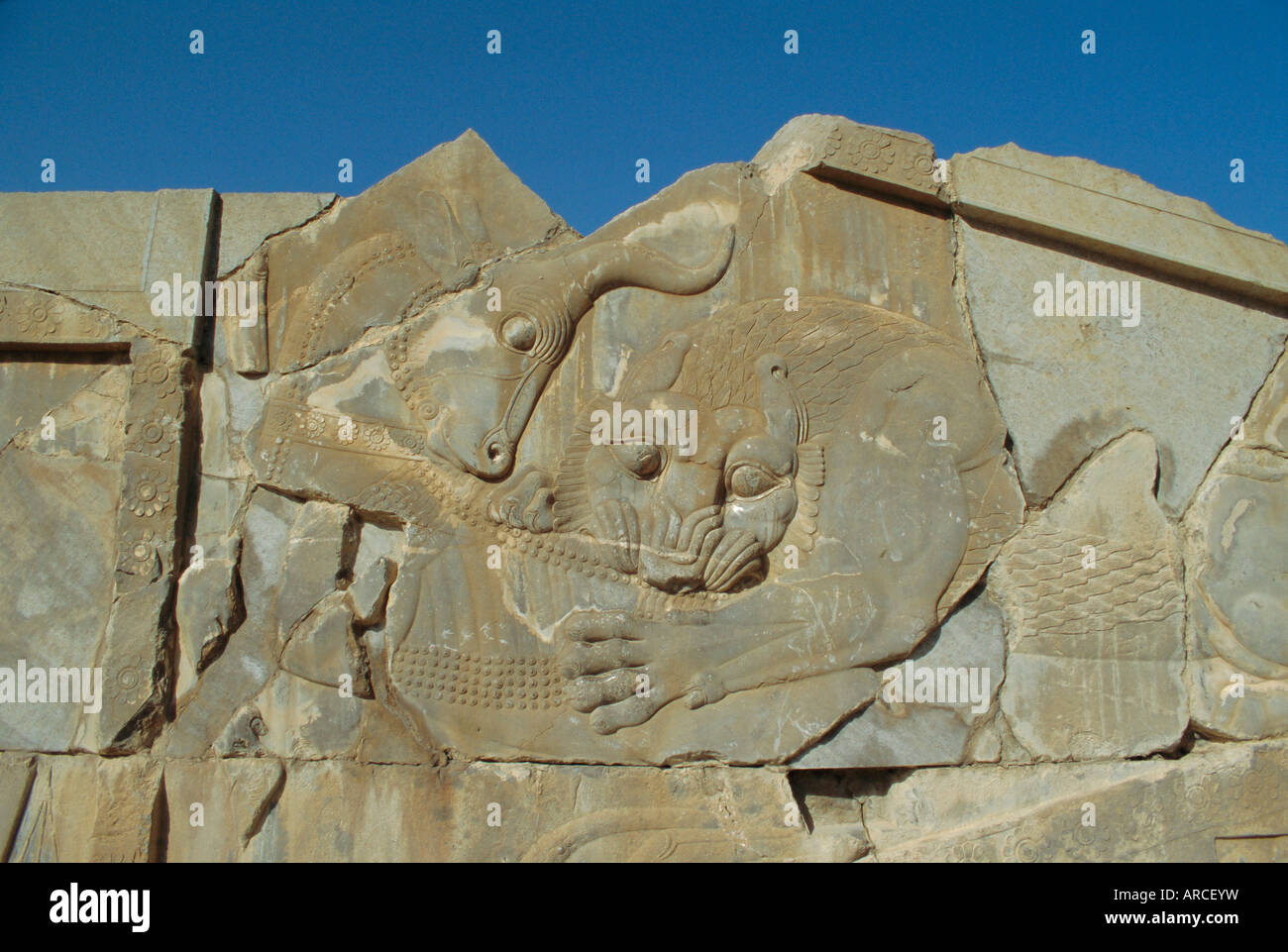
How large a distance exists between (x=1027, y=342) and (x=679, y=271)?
1.45 metres

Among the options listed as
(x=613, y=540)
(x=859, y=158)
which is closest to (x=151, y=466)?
(x=613, y=540)

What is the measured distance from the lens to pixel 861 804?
13.3 feet

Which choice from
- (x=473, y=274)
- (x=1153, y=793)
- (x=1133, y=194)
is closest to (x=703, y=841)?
(x=1153, y=793)

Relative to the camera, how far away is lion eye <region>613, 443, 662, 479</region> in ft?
12.7

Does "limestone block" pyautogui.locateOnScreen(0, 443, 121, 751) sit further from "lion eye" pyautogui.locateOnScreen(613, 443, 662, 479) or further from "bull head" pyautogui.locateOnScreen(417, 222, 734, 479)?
"lion eye" pyautogui.locateOnScreen(613, 443, 662, 479)

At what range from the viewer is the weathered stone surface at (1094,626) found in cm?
403

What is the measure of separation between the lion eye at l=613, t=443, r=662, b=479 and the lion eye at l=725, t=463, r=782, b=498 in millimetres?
284

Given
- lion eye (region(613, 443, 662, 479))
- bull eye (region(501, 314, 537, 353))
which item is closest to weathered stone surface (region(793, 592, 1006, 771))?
lion eye (region(613, 443, 662, 479))

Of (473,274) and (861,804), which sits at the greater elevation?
(473,274)

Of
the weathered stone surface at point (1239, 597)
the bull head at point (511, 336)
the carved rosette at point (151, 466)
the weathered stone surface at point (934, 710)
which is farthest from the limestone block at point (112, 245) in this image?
the weathered stone surface at point (1239, 597)

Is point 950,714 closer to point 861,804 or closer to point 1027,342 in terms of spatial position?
point 861,804

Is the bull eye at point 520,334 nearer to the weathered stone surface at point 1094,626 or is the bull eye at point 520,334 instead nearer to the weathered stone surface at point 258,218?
the weathered stone surface at point 258,218

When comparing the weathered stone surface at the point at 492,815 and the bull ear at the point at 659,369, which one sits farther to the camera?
the bull ear at the point at 659,369

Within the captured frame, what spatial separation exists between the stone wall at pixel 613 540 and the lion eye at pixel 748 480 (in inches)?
0.5
